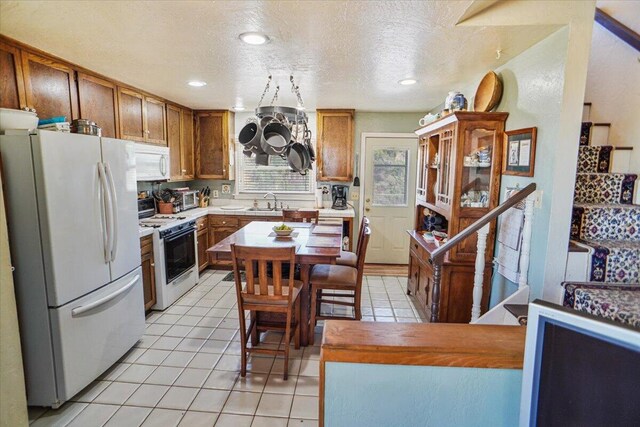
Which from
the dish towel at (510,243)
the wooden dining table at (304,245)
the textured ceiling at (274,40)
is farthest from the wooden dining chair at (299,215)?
the dish towel at (510,243)

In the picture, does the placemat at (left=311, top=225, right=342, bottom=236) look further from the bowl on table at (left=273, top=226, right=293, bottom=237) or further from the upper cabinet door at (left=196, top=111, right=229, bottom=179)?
the upper cabinet door at (left=196, top=111, right=229, bottom=179)

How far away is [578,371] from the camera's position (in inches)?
30.0

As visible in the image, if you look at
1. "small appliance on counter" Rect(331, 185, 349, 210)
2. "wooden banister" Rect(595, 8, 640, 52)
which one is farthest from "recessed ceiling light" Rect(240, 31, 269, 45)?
"small appliance on counter" Rect(331, 185, 349, 210)

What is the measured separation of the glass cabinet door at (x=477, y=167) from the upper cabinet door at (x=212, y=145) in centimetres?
346

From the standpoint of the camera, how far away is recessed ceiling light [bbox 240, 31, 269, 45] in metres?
2.07

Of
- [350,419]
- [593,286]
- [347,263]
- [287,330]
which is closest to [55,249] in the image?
[287,330]

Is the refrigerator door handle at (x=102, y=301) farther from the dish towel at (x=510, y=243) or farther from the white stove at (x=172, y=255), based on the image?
the dish towel at (x=510, y=243)

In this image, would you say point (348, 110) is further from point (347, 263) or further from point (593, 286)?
point (593, 286)

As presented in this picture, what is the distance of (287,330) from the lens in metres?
2.42

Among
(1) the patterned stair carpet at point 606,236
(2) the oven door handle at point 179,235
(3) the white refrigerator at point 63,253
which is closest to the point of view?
(1) the patterned stair carpet at point 606,236

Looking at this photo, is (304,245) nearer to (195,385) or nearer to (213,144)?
(195,385)

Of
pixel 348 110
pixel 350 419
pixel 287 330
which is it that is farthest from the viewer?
pixel 348 110

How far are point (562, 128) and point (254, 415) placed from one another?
2.52 meters

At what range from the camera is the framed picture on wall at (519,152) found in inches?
87.7
